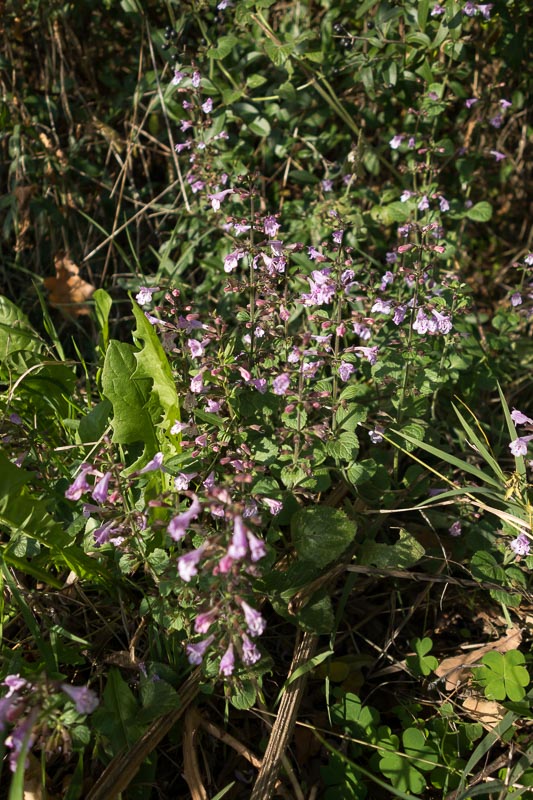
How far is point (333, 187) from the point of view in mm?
4016

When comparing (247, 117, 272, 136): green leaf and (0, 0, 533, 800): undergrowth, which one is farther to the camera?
(247, 117, 272, 136): green leaf

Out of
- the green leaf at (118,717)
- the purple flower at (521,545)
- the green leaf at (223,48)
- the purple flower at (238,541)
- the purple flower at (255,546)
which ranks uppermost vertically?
the green leaf at (223,48)

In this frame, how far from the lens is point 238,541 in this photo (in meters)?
1.67

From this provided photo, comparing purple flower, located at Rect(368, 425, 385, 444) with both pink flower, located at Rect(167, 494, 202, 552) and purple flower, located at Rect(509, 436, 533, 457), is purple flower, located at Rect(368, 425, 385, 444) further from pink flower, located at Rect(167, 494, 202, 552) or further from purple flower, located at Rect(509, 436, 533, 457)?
pink flower, located at Rect(167, 494, 202, 552)

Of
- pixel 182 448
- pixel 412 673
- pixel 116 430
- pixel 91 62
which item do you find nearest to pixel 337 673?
pixel 412 673

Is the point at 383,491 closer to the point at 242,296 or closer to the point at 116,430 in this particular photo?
the point at 116,430

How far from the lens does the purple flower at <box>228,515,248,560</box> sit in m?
1.65

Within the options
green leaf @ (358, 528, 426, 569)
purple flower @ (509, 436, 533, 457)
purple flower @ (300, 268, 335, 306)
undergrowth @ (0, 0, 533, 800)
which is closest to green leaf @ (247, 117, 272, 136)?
undergrowth @ (0, 0, 533, 800)

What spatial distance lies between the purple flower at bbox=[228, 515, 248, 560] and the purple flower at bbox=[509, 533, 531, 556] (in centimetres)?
113

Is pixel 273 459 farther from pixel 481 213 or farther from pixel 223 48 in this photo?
pixel 223 48

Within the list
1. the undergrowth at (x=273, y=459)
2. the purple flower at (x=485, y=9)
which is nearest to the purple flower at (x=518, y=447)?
the undergrowth at (x=273, y=459)

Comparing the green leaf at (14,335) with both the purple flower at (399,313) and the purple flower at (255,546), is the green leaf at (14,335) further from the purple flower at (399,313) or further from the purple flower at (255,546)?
the purple flower at (255,546)

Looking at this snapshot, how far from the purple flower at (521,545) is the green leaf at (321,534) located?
558 millimetres

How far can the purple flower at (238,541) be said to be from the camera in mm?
→ 1650
